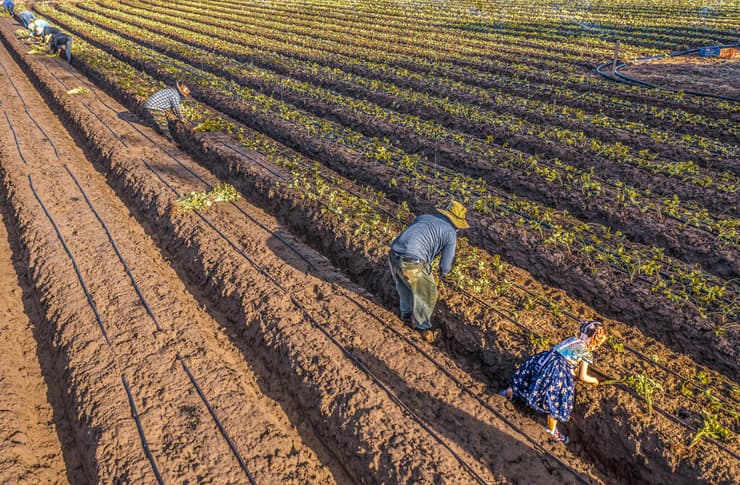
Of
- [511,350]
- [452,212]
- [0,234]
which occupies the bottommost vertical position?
[0,234]

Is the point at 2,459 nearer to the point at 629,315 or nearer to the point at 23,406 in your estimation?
the point at 23,406

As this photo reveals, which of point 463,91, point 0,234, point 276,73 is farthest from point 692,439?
point 276,73

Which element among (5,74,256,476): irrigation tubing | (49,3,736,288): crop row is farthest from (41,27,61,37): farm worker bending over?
(5,74,256,476): irrigation tubing

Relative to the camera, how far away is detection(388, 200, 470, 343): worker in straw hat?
566 centimetres

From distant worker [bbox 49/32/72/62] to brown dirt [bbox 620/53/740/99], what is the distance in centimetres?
2223

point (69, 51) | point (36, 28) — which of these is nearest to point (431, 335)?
point (69, 51)

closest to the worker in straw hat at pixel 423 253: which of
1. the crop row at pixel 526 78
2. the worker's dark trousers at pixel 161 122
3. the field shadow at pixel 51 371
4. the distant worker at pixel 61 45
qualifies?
the field shadow at pixel 51 371

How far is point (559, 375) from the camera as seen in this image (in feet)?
15.7

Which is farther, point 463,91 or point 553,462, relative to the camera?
point 463,91

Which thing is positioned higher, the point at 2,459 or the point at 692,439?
the point at 692,439

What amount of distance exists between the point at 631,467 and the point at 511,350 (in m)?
1.58

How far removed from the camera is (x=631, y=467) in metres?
4.70

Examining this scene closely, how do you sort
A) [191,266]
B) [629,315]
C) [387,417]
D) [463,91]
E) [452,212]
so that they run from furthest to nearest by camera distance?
[463,91], [191,266], [629,315], [452,212], [387,417]

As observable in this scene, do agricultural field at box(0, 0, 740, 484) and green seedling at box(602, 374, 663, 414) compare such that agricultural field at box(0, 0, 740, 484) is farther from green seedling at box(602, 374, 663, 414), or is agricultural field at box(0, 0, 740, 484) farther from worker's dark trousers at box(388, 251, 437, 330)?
worker's dark trousers at box(388, 251, 437, 330)
